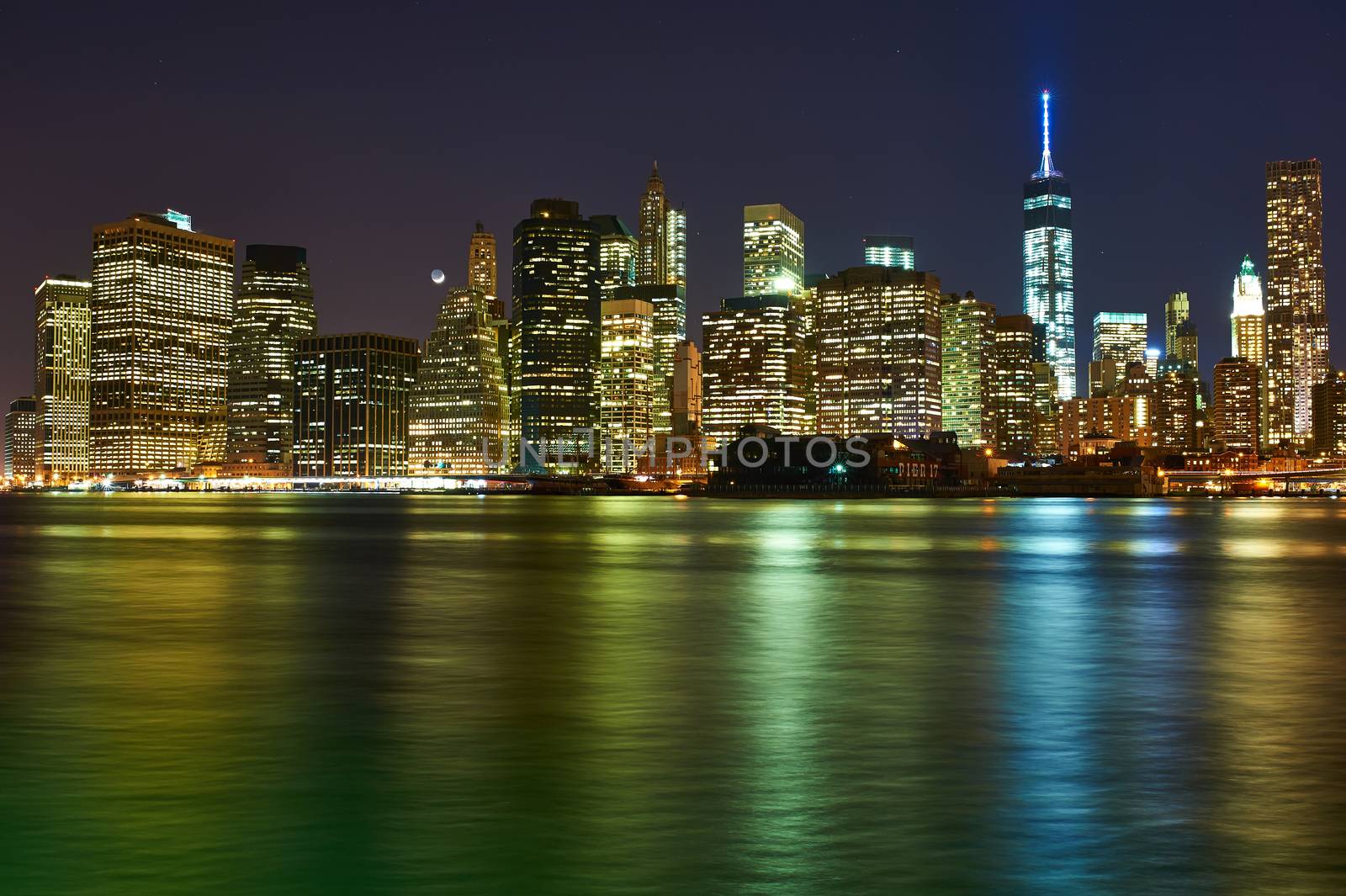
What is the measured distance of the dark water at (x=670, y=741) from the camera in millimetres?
11422

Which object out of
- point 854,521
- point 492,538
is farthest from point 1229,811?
point 854,521

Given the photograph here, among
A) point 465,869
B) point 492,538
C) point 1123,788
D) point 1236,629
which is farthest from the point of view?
point 492,538

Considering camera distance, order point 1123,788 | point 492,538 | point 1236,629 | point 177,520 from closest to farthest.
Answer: point 1123,788
point 1236,629
point 492,538
point 177,520

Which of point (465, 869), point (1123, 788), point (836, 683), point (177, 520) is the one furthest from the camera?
point (177, 520)

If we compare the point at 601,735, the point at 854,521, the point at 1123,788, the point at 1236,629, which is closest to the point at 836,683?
the point at 601,735

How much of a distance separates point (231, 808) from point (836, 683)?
12475 millimetres

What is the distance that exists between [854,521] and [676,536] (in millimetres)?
41515

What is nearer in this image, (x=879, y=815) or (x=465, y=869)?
(x=465, y=869)

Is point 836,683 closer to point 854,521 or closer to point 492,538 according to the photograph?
point 492,538

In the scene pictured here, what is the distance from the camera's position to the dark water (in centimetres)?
1142

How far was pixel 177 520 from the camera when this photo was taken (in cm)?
12481

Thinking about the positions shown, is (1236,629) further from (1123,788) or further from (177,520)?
(177,520)

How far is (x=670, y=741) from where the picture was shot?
1728cm

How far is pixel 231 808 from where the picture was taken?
13.2 meters
